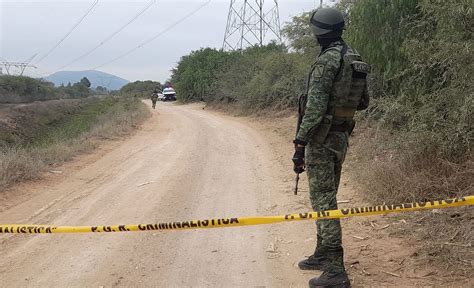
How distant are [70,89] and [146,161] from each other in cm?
6622

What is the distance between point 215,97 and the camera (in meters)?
32.1

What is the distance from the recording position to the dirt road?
4074 millimetres

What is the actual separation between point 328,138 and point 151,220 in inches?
119

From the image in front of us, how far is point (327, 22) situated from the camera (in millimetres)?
3625

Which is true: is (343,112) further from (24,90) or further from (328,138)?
(24,90)

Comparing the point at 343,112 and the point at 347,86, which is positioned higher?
the point at 347,86

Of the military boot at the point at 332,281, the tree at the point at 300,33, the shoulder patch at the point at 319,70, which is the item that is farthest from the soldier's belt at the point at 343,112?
the tree at the point at 300,33

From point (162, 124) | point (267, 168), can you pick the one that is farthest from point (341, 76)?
point (162, 124)

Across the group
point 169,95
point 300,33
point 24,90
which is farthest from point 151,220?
point 24,90

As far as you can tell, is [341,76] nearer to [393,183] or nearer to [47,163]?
[393,183]

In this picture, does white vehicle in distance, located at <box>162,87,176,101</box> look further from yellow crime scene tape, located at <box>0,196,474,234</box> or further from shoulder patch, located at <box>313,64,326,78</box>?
shoulder patch, located at <box>313,64,326,78</box>

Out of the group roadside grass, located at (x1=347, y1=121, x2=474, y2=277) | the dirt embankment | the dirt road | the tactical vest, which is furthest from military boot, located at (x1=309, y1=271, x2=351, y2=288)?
the dirt embankment

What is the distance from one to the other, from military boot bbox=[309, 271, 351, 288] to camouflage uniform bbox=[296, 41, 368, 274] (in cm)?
3

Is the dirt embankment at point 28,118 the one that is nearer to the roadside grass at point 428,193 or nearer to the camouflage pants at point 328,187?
the roadside grass at point 428,193
